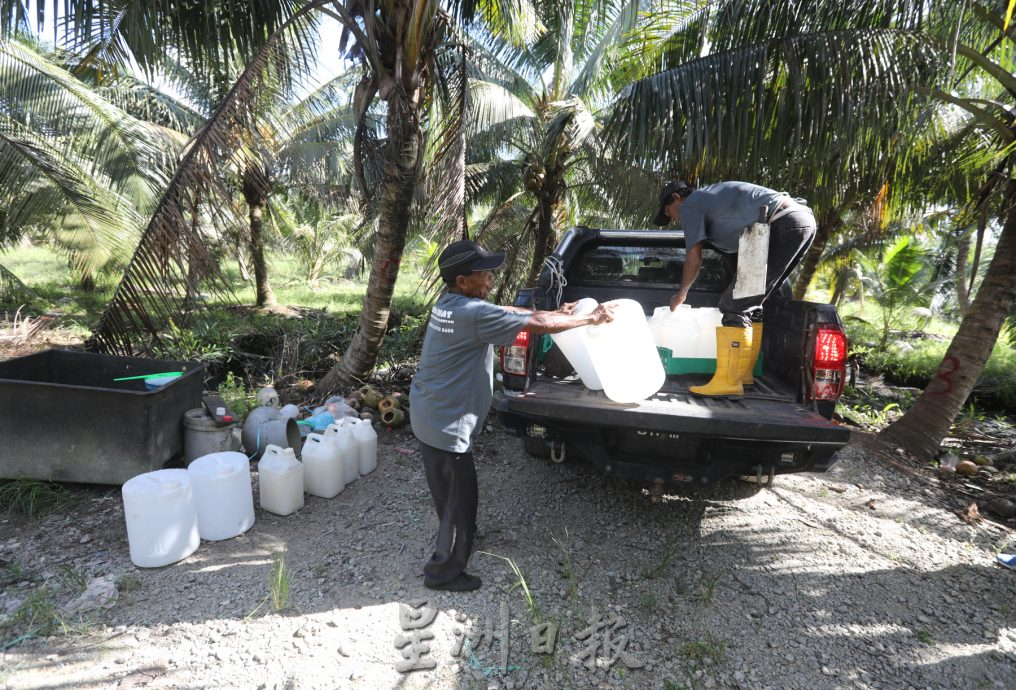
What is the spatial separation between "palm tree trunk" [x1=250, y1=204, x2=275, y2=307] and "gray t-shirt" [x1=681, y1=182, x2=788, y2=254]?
10870 millimetres

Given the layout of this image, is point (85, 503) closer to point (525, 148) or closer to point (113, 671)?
point (113, 671)

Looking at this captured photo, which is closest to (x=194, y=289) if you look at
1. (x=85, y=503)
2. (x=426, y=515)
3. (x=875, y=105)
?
(x=85, y=503)

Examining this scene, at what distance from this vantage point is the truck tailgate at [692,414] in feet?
8.98

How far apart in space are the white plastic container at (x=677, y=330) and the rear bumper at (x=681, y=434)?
59 centimetres

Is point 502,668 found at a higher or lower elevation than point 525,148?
lower

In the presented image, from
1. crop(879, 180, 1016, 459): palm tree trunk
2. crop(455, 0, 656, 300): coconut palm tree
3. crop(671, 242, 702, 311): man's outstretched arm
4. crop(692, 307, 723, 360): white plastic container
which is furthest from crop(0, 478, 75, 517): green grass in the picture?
crop(879, 180, 1016, 459): palm tree trunk

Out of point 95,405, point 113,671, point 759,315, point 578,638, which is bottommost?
point 113,671

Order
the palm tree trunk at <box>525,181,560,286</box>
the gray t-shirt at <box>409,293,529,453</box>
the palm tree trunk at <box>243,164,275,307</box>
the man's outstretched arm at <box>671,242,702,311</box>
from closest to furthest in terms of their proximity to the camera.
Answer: the gray t-shirt at <box>409,293,529,453</box>
the man's outstretched arm at <box>671,242,702,311</box>
the palm tree trunk at <box>525,181,560,286</box>
the palm tree trunk at <box>243,164,275,307</box>

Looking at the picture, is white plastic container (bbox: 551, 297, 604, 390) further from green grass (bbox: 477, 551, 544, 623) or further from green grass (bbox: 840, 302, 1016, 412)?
green grass (bbox: 840, 302, 1016, 412)

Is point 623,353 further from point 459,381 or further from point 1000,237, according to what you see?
point 1000,237

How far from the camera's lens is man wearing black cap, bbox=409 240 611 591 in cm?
267

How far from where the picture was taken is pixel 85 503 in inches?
144

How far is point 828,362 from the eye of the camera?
3.20 m

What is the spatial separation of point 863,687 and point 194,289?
4.87 meters
